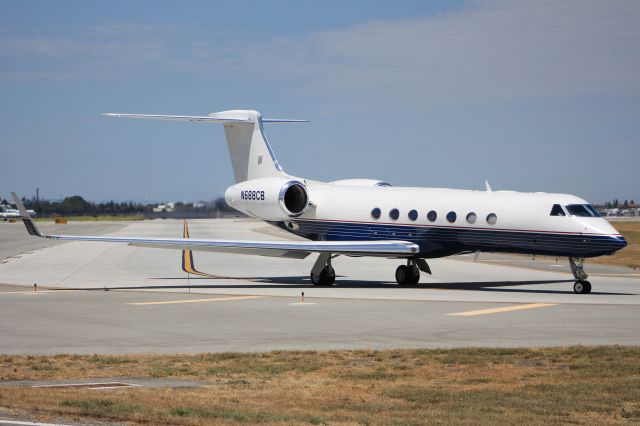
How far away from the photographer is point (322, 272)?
30750 mm

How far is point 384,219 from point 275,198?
388cm

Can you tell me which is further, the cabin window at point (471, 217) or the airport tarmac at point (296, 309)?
the cabin window at point (471, 217)

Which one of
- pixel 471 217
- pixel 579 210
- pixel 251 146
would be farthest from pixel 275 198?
pixel 579 210

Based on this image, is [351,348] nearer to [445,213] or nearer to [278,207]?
[445,213]

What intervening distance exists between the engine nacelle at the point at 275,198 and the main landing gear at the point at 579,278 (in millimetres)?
9032

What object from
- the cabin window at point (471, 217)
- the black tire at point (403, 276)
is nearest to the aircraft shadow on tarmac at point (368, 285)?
the black tire at point (403, 276)

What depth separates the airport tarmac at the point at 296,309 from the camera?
17328 mm

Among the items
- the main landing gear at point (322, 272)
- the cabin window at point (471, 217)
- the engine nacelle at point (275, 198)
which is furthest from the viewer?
the engine nacelle at point (275, 198)

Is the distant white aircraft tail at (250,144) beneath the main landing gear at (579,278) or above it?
above

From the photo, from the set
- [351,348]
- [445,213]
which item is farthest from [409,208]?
[351,348]

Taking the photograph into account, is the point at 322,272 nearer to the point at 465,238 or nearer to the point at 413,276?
the point at 413,276

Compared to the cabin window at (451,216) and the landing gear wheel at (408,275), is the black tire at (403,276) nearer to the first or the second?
the landing gear wheel at (408,275)

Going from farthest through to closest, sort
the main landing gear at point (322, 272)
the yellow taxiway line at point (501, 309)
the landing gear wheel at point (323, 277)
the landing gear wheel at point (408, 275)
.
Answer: the landing gear wheel at point (408, 275), the landing gear wheel at point (323, 277), the main landing gear at point (322, 272), the yellow taxiway line at point (501, 309)

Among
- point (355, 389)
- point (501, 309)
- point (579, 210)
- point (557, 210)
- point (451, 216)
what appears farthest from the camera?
point (451, 216)
